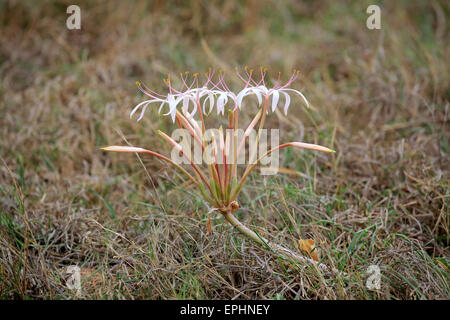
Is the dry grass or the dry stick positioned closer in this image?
the dry stick

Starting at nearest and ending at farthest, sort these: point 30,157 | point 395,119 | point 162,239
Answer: point 162,239 → point 30,157 → point 395,119

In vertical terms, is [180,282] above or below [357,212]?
below

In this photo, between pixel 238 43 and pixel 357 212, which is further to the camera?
→ pixel 238 43

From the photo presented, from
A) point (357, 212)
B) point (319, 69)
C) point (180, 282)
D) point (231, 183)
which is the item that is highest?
point (319, 69)

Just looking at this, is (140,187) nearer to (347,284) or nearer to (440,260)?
(347,284)

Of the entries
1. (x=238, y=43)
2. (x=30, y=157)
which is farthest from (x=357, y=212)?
(x=238, y=43)

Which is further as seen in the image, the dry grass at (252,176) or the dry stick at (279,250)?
the dry grass at (252,176)

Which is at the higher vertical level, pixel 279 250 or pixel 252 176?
pixel 252 176

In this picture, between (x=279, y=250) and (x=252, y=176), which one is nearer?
(x=279, y=250)
